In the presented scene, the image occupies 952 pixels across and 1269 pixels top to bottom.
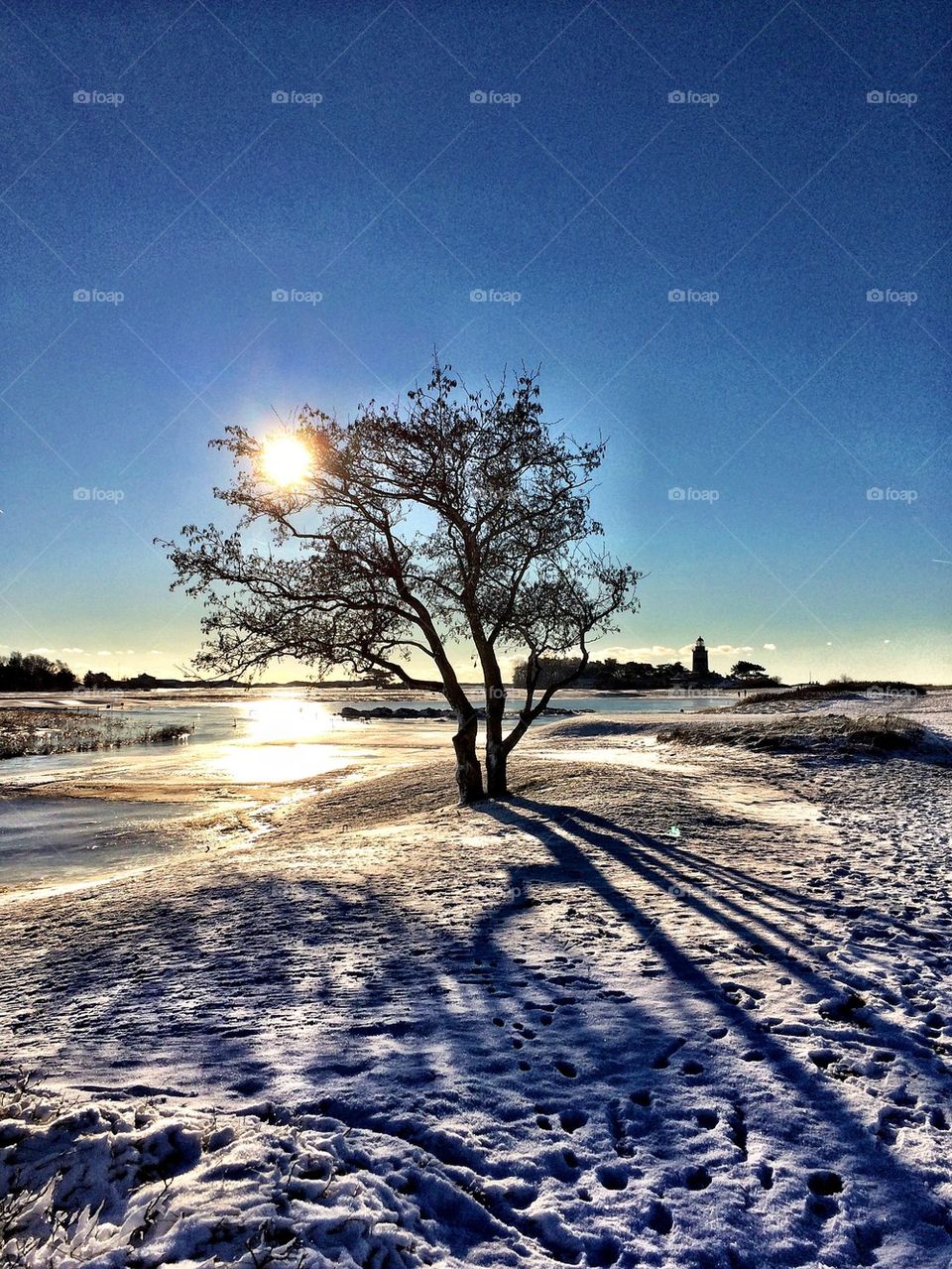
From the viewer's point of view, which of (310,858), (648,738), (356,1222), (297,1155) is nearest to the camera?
(356,1222)

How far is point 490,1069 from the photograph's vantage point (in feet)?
16.2

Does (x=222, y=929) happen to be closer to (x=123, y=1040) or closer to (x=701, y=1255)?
(x=123, y=1040)

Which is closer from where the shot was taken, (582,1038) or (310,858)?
(582,1038)

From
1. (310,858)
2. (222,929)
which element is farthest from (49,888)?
(222,929)

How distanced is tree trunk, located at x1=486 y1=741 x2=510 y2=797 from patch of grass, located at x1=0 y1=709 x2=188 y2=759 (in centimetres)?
3370

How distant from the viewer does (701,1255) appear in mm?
3486

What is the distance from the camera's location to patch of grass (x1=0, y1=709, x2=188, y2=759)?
42156 mm

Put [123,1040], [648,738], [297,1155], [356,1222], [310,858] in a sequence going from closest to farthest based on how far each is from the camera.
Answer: [356,1222] < [297,1155] < [123,1040] < [310,858] < [648,738]

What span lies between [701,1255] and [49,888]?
13537 millimetres

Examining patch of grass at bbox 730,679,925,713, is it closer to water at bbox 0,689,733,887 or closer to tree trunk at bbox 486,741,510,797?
water at bbox 0,689,733,887

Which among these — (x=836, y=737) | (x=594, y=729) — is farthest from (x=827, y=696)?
(x=836, y=737)

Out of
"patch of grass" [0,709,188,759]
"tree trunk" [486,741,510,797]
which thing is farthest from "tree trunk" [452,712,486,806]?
"patch of grass" [0,709,188,759]

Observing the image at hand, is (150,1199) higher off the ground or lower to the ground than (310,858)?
higher

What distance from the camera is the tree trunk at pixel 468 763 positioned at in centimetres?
1822
